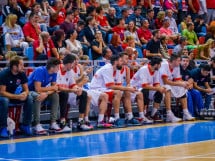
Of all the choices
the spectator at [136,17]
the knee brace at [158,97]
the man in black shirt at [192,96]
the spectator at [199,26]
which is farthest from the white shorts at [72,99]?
the spectator at [199,26]

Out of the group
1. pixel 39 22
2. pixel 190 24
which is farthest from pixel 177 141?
pixel 190 24

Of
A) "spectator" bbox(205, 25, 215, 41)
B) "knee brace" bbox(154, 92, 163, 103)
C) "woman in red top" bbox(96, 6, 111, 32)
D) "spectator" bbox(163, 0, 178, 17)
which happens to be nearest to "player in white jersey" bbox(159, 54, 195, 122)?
"knee brace" bbox(154, 92, 163, 103)

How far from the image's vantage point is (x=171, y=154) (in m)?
8.87

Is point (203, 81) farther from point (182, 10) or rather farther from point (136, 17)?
point (182, 10)

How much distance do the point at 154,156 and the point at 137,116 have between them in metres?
6.48

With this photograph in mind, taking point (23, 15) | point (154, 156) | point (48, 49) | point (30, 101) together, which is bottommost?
point (154, 156)

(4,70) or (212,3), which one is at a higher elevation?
(212,3)

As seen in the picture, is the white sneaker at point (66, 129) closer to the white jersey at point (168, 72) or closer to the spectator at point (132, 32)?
the white jersey at point (168, 72)

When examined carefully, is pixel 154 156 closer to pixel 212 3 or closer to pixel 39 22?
pixel 39 22

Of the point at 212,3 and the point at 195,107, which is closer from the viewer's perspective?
the point at 195,107

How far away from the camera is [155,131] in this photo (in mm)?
12344

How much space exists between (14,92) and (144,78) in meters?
3.83

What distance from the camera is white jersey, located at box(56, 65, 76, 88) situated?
41.3 ft

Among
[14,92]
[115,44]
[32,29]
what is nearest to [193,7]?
[115,44]
